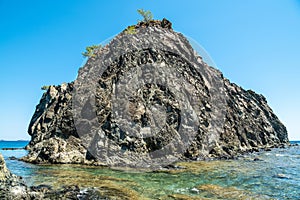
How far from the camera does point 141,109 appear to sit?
39562 mm

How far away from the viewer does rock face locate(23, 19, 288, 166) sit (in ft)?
117

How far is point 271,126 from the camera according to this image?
323 ft

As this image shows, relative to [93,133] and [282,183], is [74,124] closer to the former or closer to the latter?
[93,133]

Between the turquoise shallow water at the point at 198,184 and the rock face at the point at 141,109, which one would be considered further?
the rock face at the point at 141,109

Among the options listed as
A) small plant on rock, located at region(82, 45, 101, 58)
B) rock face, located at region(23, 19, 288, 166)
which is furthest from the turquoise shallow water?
small plant on rock, located at region(82, 45, 101, 58)

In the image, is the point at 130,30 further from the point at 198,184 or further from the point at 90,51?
the point at 198,184

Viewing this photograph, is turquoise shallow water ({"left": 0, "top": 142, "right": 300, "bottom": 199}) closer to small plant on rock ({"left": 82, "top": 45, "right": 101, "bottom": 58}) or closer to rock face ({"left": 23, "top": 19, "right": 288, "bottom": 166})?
rock face ({"left": 23, "top": 19, "right": 288, "bottom": 166})

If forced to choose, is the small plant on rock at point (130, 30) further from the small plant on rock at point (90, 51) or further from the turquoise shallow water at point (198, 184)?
the turquoise shallow water at point (198, 184)

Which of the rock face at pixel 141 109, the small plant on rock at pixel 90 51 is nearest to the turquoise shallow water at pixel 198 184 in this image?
the rock face at pixel 141 109

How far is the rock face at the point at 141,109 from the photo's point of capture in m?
35.6

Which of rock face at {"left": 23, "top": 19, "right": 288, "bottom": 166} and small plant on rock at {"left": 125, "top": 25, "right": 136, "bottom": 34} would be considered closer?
rock face at {"left": 23, "top": 19, "right": 288, "bottom": 166}

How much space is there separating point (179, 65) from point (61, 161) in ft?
111

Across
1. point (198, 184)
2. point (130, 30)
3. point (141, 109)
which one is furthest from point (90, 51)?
point (198, 184)

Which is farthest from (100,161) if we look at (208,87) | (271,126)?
(271,126)
